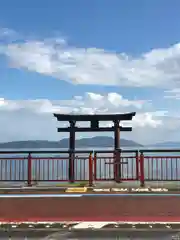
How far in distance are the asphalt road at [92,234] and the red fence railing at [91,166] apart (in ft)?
25.5

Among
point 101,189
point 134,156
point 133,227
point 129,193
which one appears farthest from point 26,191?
point 133,227

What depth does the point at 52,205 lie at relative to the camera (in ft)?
40.4

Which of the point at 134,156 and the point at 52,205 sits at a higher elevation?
the point at 134,156

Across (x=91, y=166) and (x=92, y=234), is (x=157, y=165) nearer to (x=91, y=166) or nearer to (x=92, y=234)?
(x=91, y=166)

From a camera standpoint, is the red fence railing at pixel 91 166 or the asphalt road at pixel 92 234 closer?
the asphalt road at pixel 92 234

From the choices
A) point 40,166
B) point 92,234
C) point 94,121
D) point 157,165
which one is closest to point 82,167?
point 40,166

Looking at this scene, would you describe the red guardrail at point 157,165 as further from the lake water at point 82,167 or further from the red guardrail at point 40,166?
the red guardrail at point 40,166

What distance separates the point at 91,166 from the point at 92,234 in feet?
27.7

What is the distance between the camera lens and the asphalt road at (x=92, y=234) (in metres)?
8.42

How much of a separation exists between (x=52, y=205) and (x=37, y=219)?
1.62 metres

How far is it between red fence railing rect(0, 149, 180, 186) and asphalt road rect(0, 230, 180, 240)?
777 centimetres

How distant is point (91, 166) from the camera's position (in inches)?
675

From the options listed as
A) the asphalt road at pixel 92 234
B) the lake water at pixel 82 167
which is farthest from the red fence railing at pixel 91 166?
the asphalt road at pixel 92 234

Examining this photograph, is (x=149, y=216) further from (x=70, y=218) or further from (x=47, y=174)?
(x=47, y=174)
